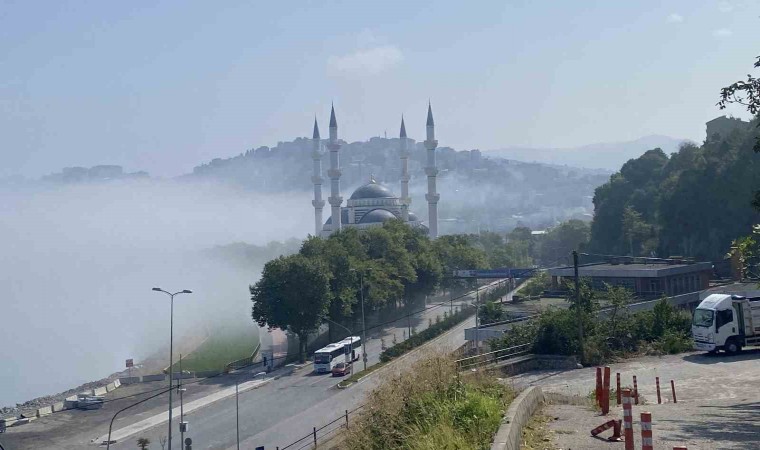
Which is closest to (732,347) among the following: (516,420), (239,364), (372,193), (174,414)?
(516,420)

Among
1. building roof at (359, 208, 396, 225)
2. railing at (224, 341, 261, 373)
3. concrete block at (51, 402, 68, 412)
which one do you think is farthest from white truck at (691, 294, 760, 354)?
building roof at (359, 208, 396, 225)

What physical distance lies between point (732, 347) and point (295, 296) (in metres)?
26.4

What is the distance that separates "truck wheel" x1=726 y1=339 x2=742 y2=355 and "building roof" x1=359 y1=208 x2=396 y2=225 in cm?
7035

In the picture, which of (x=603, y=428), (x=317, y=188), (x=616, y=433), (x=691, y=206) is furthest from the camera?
(x=317, y=188)

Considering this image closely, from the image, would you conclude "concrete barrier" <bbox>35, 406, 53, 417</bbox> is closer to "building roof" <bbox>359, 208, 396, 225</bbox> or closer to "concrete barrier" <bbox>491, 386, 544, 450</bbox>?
"concrete barrier" <bbox>491, 386, 544, 450</bbox>

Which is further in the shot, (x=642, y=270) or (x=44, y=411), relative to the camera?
(x=642, y=270)

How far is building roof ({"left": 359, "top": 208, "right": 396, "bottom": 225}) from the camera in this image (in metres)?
91.9

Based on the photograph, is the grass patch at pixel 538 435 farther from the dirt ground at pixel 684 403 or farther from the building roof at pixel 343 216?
the building roof at pixel 343 216

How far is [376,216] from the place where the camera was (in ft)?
304

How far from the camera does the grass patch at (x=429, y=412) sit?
7582 millimetres

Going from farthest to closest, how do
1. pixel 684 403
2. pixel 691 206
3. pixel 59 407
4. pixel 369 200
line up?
pixel 369 200 → pixel 691 206 → pixel 59 407 → pixel 684 403

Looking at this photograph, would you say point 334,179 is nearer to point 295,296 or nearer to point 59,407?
point 295,296

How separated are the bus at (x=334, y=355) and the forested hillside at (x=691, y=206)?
2180 centimetres

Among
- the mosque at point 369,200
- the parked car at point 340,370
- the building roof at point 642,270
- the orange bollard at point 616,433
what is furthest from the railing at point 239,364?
the mosque at point 369,200
